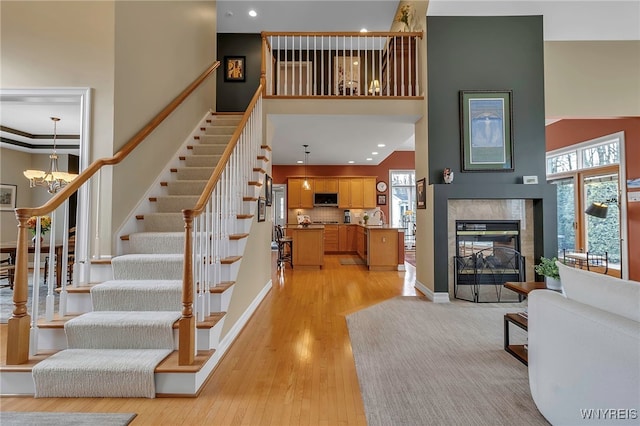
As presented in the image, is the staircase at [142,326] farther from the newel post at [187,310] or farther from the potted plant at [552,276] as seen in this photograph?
the potted plant at [552,276]

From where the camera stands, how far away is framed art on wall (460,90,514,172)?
13.3ft

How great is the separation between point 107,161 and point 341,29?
5.89 metres

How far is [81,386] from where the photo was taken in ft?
6.04

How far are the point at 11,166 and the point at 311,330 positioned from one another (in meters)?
7.53

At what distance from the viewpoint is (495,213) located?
13.6 ft

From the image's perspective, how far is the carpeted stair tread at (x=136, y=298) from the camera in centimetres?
225

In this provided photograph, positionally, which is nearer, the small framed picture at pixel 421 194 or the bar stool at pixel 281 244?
the small framed picture at pixel 421 194

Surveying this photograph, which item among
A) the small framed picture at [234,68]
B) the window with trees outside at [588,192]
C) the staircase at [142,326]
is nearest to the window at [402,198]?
the window with trees outside at [588,192]

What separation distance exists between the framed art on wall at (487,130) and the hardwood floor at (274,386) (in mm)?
2770

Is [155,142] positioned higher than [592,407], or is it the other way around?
[155,142]

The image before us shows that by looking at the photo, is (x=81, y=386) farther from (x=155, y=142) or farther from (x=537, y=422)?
(x=537, y=422)

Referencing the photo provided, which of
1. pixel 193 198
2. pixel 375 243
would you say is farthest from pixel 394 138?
pixel 193 198

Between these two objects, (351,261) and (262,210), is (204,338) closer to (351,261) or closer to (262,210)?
(262,210)

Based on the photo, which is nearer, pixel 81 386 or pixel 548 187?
pixel 81 386
